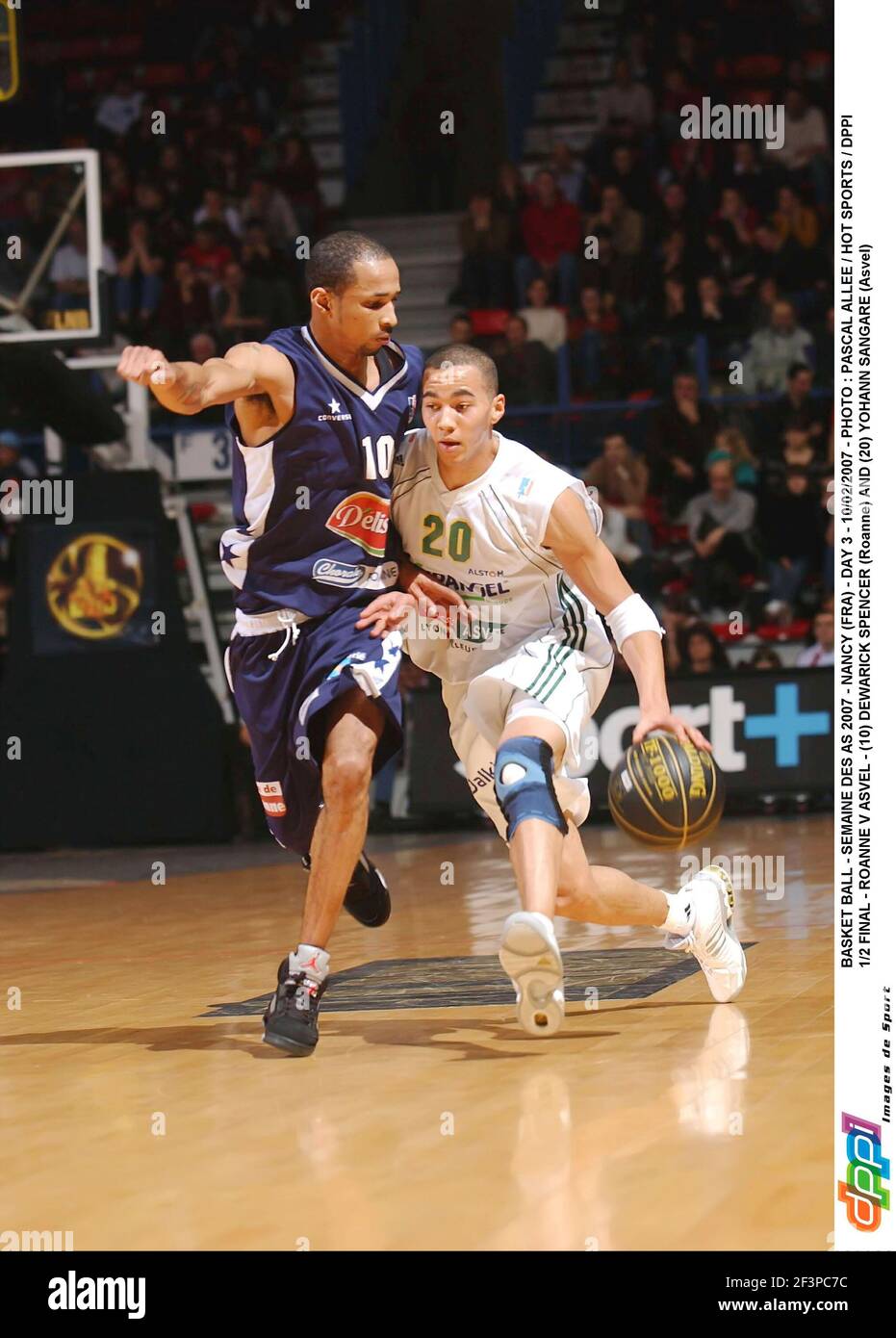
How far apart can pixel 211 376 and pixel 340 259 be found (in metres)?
0.64

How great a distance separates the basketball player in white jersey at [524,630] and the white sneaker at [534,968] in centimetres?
46

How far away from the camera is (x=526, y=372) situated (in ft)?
51.5

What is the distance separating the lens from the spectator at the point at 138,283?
17.1m

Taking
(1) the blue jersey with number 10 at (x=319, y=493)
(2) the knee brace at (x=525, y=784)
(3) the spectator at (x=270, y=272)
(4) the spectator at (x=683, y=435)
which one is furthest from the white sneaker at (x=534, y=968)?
(3) the spectator at (x=270, y=272)

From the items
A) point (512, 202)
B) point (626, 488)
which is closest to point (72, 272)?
point (626, 488)

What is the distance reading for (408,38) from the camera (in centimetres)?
Answer: 2089

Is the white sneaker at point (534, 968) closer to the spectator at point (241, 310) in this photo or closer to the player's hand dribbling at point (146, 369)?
the player's hand dribbling at point (146, 369)

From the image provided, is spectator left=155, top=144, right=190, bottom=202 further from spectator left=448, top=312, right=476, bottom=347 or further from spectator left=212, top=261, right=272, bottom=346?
spectator left=448, top=312, right=476, bottom=347

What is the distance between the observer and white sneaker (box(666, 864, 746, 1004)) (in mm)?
5480
